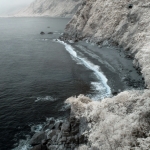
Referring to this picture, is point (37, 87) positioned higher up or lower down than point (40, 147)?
higher up

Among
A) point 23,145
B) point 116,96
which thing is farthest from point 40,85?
point 116,96

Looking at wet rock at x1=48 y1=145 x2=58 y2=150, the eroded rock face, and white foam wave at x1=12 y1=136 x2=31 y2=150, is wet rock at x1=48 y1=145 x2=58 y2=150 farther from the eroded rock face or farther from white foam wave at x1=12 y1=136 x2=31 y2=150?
white foam wave at x1=12 y1=136 x2=31 y2=150

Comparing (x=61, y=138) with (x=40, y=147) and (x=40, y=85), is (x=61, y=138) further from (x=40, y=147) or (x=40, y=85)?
(x=40, y=85)

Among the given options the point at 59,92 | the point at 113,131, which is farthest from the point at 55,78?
the point at 113,131

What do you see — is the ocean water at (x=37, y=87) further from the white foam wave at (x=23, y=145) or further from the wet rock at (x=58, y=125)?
the wet rock at (x=58, y=125)

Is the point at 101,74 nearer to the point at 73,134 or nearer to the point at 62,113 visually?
the point at 62,113

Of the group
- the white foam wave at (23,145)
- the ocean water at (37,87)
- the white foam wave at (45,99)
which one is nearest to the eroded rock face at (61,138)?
the white foam wave at (23,145)
